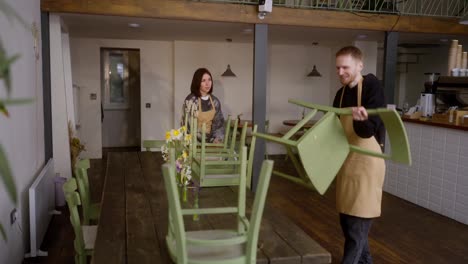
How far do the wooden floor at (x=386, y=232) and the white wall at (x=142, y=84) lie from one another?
2769mm

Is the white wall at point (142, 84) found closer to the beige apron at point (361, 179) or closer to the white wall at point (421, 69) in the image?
the white wall at point (421, 69)

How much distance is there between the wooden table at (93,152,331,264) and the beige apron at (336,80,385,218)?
1.74 feet

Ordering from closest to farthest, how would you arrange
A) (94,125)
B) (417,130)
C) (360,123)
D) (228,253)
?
1. (228,253)
2. (360,123)
3. (417,130)
4. (94,125)

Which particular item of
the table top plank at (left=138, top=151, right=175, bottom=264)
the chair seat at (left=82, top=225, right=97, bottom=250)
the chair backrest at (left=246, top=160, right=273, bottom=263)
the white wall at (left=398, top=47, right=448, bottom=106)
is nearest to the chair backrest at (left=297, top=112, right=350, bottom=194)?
the chair backrest at (left=246, top=160, right=273, bottom=263)

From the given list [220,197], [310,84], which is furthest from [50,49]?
[310,84]

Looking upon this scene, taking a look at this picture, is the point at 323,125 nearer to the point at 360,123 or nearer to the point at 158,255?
the point at 360,123

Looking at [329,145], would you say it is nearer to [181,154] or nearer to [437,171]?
[181,154]

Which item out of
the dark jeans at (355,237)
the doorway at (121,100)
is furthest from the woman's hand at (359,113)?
the doorway at (121,100)

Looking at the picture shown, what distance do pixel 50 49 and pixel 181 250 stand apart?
15.6 ft

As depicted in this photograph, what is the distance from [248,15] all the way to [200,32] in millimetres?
1657

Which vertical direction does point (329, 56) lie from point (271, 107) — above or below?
above

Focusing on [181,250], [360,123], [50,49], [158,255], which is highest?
[50,49]

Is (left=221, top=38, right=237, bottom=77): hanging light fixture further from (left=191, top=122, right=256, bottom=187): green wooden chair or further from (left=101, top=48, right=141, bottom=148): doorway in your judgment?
(left=191, top=122, right=256, bottom=187): green wooden chair

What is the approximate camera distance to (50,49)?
18.2ft
